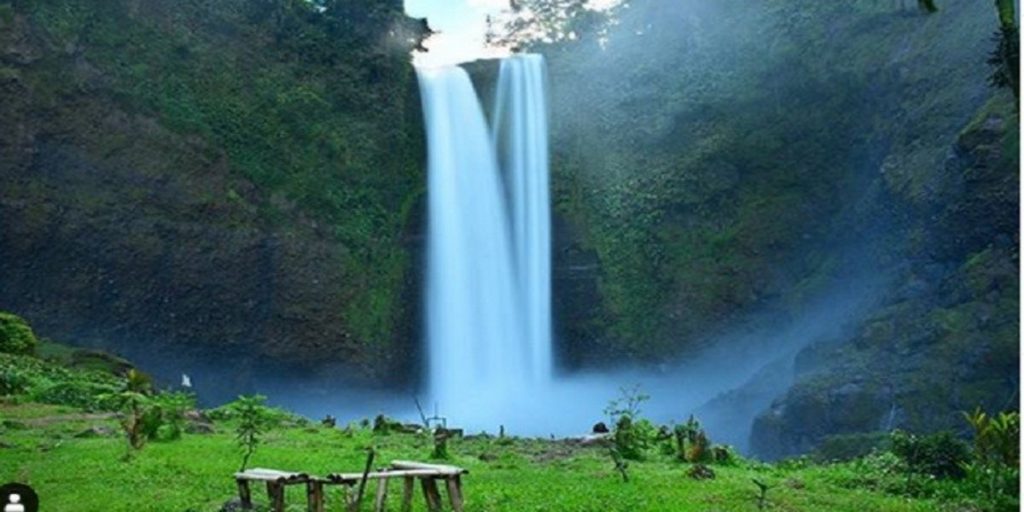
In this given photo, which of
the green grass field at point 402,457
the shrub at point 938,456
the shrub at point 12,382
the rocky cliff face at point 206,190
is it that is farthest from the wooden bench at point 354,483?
the rocky cliff face at point 206,190

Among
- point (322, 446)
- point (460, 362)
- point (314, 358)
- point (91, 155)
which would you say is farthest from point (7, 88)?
point (322, 446)

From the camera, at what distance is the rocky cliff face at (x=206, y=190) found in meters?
29.8

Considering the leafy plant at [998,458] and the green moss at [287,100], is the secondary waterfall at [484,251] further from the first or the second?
the leafy plant at [998,458]

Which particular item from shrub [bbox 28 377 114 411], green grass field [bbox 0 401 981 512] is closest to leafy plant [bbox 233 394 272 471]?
green grass field [bbox 0 401 981 512]

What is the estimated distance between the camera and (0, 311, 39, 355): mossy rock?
80.4 feet

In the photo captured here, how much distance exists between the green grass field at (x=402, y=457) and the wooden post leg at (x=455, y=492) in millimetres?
1311

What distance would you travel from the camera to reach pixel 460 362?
34.5 meters

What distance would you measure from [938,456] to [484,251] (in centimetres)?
2474

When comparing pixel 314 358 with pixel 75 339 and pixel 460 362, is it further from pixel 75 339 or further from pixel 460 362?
pixel 75 339

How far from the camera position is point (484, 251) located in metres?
36.0

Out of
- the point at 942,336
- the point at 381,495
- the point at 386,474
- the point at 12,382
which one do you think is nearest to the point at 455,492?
the point at 381,495

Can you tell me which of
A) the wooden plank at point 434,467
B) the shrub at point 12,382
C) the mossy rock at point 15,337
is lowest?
the wooden plank at point 434,467

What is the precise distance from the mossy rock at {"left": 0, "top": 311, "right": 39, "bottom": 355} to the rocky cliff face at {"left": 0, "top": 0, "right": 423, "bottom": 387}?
4.14 metres

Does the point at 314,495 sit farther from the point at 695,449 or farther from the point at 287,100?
the point at 287,100
